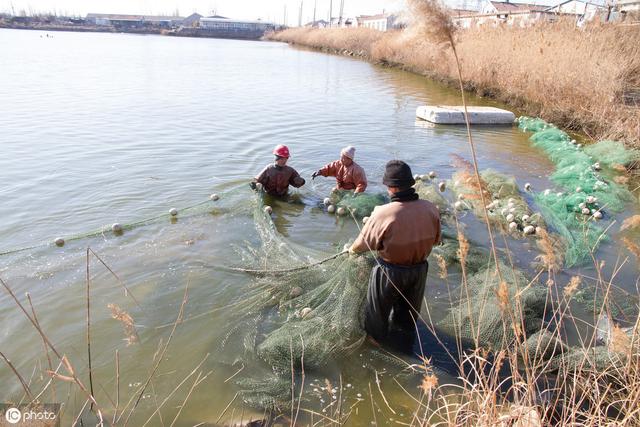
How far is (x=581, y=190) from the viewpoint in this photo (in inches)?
312

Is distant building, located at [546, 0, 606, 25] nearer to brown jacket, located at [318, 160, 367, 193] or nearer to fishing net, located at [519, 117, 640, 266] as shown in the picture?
fishing net, located at [519, 117, 640, 266]

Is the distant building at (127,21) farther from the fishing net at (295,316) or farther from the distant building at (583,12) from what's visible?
the fishing net at (295,316)

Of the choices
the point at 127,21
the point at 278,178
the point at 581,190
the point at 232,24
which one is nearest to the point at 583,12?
the point at 581,190

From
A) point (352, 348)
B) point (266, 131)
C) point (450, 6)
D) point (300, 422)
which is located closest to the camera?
point (450, 6)

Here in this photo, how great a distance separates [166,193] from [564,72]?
12467 millimetres

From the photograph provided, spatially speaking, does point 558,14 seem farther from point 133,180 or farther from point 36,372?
point 36,372

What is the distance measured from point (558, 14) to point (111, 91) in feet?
61.2

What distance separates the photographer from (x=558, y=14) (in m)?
17.4

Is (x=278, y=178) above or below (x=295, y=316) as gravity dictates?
above

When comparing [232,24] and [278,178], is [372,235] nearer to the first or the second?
[278,178]

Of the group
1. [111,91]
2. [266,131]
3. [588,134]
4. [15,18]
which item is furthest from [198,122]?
[15,18]

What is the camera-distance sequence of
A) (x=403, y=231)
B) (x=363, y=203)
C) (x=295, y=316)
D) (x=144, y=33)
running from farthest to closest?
(x=144, y=33)
(x=363, y=203)
(x=295, y=316)
(x=403, y=231)

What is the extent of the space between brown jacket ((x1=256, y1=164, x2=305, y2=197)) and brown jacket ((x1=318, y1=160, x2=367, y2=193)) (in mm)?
495

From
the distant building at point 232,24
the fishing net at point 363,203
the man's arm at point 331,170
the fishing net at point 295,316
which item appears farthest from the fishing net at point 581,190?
the distant building at point 232,24
